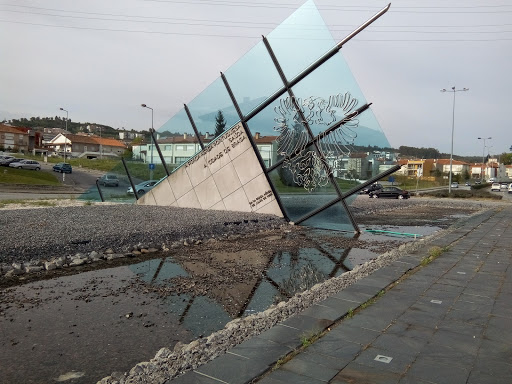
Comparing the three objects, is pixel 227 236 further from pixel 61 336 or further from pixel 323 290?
pixel 61 336

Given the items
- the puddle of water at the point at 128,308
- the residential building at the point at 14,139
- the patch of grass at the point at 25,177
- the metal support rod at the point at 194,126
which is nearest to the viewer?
the puddle of water at the point at 128,308

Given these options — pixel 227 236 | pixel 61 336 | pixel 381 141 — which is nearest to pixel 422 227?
pixel 381 141

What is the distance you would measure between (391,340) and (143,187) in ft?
49.5

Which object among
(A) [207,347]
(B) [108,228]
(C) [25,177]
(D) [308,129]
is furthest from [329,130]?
(C) [25,177]

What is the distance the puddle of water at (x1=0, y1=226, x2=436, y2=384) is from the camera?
13.2 ft

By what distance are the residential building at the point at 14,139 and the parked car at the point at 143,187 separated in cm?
8447

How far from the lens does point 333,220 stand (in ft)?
45.1

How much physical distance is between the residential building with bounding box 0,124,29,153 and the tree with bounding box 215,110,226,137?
88957mm

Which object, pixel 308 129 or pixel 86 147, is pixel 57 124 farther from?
pixel 308 129

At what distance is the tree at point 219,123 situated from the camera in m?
15.0

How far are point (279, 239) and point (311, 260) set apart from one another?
2558mm

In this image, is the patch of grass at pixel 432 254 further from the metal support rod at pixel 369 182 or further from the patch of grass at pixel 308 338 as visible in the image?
the patch of grass at pixel 308 338

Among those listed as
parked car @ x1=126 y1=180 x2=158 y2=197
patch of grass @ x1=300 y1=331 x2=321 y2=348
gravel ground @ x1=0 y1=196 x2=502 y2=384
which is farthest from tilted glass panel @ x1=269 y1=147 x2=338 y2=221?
patch of grass @ x1=300 y1=331 x2=321 y2=348

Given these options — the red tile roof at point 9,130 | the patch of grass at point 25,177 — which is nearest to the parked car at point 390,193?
the patch of grass at point 25,177
